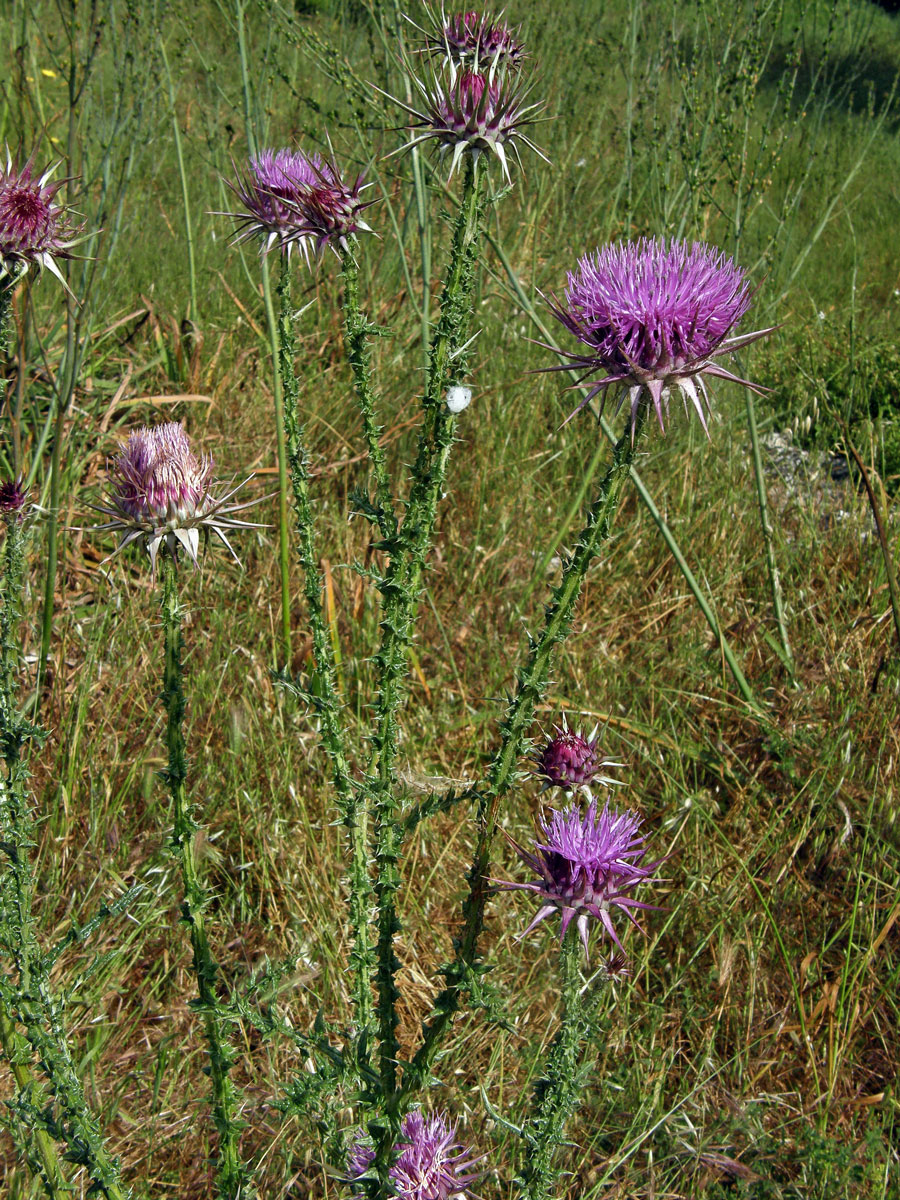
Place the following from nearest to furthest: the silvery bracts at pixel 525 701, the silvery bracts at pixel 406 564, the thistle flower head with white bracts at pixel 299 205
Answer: the silvery bracts at pixel 525 701
the silvery bracts at pixel 406 564
the thistle flower head with white bracts at pixel 299 205

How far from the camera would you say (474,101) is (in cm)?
138

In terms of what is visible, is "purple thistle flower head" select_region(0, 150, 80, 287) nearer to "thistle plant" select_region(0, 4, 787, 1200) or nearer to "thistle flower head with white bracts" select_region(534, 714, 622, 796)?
"thistle plant" select_region(0, 4, 787, 1200)

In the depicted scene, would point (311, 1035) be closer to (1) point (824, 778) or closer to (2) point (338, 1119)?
(2) point (338, 1119)

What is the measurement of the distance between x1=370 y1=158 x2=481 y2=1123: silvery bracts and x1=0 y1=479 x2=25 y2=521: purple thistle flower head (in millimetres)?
567

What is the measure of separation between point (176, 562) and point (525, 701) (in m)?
0.61

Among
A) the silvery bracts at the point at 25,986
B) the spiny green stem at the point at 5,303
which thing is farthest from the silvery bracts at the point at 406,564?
the spiny green stem at the point at 5,303

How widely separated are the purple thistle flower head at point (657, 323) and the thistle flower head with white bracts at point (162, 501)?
58cm

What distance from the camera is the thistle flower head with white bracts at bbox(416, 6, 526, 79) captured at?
145 cm

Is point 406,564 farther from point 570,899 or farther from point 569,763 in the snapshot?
point 570,899

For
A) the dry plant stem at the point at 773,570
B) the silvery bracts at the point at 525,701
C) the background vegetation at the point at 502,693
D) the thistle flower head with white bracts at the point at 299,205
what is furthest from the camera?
the dry plant stem at the point at 773,570

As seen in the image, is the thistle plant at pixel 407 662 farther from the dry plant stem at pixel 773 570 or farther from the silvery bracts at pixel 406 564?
the dry plant stem at pixel 773 570

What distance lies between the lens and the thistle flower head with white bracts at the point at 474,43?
4.74ft

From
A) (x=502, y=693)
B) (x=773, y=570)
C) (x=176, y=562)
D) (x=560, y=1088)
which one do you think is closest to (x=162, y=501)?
(x=176, y=562)

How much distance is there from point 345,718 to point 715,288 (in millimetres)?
1725
